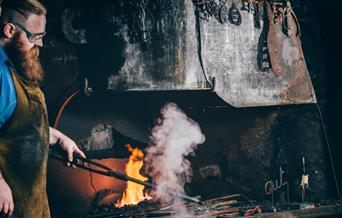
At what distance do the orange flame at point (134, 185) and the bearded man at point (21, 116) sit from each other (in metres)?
3.72

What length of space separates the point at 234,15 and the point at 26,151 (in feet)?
15.2

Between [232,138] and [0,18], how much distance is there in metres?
4.90

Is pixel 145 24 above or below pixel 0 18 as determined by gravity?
above

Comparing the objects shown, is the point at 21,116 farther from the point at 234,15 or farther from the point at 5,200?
the point at 234,15

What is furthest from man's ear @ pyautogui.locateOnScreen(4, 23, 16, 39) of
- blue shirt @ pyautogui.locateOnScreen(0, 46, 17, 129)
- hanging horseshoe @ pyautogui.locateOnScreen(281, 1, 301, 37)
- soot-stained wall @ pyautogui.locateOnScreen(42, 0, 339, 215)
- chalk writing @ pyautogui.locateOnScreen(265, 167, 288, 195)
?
chalk writing @ pyautogui.locateOnScreen(265, 167, 288, 195)

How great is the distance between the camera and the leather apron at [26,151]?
12.4 ft

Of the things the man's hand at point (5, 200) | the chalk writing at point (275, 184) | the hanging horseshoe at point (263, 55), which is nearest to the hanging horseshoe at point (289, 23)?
the hanging horseshoe at point (263, 55)

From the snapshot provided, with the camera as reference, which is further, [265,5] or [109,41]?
[265,5]

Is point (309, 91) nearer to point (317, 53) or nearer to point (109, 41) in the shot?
point (317, 53)

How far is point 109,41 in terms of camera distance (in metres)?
6.56

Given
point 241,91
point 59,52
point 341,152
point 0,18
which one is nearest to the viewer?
point 0,18

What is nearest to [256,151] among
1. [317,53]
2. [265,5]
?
[317,53]

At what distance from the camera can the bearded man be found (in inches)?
147

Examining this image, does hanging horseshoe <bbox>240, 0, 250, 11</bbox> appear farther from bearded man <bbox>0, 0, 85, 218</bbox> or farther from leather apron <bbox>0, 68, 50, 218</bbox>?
leather apron <bbox>0, 68, 50, 218</bbox>
